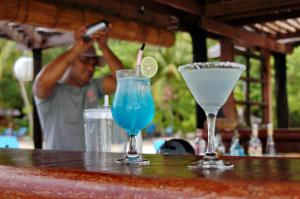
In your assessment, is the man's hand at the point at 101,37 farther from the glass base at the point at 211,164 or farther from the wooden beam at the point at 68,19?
the glass base at the point at 211,164

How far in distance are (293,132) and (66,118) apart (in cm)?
188

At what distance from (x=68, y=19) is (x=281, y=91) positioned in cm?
376

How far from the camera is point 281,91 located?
642cm

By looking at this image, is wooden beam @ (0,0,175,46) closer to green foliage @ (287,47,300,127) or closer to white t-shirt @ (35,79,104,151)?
white t-shirt @ (35,79,104,151)

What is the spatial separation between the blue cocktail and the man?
1.59 meters

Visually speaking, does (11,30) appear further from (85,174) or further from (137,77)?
(85,174)

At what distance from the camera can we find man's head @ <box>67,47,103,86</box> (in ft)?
11.0

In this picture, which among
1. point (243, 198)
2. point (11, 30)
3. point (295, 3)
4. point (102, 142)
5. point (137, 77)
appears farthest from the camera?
point (11, 30)

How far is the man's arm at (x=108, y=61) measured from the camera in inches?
113

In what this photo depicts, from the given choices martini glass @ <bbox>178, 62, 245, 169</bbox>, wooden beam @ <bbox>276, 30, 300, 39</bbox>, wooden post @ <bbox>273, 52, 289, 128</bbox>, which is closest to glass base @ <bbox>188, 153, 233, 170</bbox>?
martini glass @ <bbox>178, 62, 245, 169</bbox>

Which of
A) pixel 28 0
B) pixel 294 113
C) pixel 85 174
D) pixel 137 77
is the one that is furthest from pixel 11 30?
pixel 294 113

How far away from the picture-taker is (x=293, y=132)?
3.98 metres

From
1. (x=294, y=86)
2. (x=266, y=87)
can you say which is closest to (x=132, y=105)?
(x=266, y=87)

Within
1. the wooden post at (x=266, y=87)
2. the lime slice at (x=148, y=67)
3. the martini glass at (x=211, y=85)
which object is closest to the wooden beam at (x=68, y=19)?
the lime slice at (x=148, y=67)
